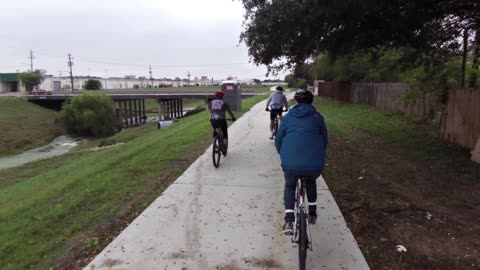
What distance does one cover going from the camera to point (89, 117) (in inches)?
2061

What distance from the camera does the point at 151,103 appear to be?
98.7 meters

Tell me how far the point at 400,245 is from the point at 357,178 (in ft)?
10.8

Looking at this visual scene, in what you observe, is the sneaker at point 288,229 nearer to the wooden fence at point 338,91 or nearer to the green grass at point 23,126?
the wooden fence at point 338,91

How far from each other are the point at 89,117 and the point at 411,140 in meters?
46.9

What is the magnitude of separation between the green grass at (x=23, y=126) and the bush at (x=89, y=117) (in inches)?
87.4

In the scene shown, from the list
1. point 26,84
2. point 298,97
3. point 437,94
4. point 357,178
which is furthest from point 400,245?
point 26,84

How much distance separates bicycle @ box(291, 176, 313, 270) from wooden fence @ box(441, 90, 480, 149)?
22.0ft

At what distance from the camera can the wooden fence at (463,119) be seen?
32.1ft

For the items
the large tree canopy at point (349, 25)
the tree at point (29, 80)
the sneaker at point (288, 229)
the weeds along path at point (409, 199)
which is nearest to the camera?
the sneaker at point (288, 229)

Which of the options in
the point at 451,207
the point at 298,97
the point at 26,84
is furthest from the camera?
the point at 26,84

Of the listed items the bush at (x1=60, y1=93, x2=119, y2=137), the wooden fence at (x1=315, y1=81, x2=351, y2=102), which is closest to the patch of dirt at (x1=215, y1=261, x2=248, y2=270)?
the wooden fence at (x1=315, y1=81, x2=351, y2=102)

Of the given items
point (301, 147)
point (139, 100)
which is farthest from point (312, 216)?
point (139, 100)

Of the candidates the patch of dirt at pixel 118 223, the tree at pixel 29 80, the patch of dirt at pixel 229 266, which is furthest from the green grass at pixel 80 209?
the tree at pixel 29 80

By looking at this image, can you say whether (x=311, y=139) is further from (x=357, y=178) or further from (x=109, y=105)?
(x=109, y=105)
